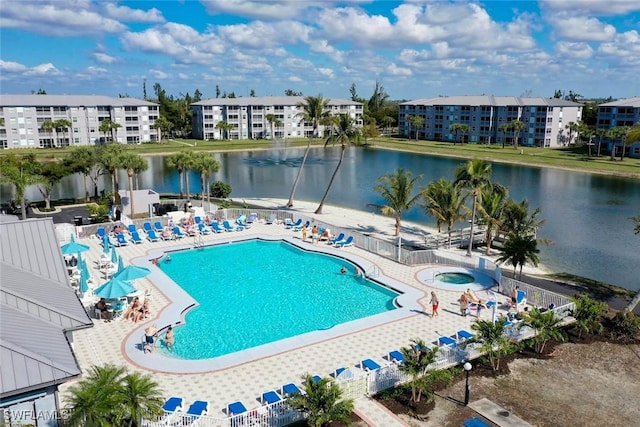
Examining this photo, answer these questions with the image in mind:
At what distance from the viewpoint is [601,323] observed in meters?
22.3

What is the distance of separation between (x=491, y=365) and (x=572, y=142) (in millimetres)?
114346

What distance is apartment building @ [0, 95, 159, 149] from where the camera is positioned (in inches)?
4080

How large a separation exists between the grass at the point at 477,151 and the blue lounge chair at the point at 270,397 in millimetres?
79593

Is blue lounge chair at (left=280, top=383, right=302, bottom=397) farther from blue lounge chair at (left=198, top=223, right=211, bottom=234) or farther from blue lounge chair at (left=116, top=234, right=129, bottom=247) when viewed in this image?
blue lounge chair at (left=198, top=223, right=211, bottom=234)

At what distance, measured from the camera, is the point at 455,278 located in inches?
1148

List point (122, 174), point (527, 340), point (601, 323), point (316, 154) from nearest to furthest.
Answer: point (527, 340), point (601, 323), point (122, 174), point (316, 154)

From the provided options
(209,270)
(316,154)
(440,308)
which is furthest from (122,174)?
(440,308)

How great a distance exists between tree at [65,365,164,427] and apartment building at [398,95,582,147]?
379 ft

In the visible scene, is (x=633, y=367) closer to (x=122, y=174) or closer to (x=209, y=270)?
(x=209, y=270)

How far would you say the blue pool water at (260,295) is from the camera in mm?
22234

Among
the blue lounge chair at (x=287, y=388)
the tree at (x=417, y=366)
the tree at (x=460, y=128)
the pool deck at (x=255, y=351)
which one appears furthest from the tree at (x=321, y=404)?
the tree at (x=460, y=128)

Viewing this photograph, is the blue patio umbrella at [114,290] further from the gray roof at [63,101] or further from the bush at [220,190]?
the gray roof at [63,101]

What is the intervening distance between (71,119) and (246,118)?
42521 mm

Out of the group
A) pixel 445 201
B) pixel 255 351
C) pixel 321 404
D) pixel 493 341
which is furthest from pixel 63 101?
pixel 321 404
